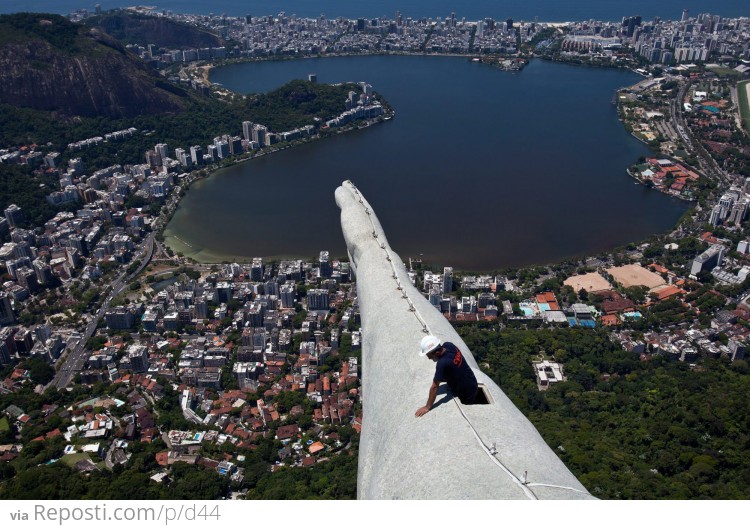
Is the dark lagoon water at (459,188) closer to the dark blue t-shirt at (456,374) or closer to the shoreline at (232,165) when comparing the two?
the shoreline at (232,165)

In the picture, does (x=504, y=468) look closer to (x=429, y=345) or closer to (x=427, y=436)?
(x=427, y=436)

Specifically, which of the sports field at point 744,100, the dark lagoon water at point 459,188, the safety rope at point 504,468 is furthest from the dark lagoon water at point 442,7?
the safety rope at point 504,468

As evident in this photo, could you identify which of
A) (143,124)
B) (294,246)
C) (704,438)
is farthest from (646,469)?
(143,124)

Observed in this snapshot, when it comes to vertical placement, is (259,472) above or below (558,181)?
below

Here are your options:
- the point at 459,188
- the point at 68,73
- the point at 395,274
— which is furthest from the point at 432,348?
the point at 68,73

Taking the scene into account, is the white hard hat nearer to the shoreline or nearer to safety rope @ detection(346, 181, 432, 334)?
safety rope @ detection(346, 181, 432, 334)

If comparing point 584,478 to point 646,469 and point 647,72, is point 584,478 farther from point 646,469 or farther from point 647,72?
point 647,72
